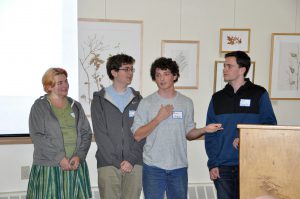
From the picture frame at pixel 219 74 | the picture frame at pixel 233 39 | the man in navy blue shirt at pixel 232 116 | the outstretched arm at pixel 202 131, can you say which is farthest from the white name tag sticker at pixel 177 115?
the picture frame at pixel 233 39

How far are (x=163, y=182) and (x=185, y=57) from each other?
156cm

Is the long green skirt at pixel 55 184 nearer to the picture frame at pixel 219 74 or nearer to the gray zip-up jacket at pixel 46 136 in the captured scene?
the gray zip-up jacket at pixel 46 136

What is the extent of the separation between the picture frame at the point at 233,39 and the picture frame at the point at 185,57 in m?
0.28

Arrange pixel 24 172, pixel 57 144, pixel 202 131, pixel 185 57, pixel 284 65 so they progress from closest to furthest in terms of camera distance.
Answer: pixel 202 131
pixel 57 144
pixel 24 172
pixel 185 57
pixel 284 65

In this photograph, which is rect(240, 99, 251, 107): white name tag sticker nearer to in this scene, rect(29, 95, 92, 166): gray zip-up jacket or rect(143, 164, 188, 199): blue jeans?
rect(143, 164, 188, 199): blue jeans

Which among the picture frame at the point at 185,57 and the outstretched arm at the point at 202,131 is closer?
the outstretched arm at the point at 202,131

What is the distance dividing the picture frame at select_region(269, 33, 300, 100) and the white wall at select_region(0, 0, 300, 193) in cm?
6

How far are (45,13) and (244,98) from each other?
2025 millimetres

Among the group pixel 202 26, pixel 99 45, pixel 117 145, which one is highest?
pixel 202 26

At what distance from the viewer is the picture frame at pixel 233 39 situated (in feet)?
11.1

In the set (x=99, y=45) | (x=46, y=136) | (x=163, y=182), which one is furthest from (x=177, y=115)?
(x=99, y=45)

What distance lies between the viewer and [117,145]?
7.73 feet

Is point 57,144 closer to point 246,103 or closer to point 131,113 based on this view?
point 131,113

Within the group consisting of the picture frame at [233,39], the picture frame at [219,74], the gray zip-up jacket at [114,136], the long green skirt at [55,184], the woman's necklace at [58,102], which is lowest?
the long green skirt at [55,184]
